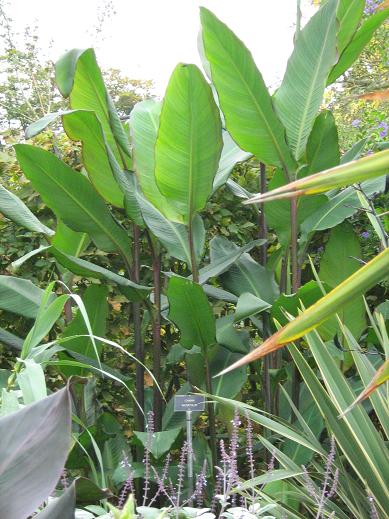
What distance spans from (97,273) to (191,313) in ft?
1.20

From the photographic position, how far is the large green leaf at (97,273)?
257cm

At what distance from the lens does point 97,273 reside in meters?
2.62

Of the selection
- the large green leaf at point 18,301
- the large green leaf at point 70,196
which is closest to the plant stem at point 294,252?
the large green leaf at point 70,196

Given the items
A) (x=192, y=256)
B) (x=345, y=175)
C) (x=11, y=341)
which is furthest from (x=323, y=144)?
(x=345, y=175)

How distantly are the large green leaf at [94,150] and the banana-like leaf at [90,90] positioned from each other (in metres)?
0.09

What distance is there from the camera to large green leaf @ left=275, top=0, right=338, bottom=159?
2.59m

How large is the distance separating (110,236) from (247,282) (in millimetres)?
593

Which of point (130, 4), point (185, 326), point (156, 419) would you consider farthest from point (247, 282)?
point (130, 4)

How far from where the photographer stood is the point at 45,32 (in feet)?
34.8

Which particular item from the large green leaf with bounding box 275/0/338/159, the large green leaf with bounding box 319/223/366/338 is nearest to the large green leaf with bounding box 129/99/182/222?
the large green leaf with bounding box 275/0/338/159

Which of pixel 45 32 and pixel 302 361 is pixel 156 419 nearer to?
pixel 302 361

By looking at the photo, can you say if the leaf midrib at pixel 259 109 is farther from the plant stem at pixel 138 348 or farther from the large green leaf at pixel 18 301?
the large green leaf at pixel 18 301

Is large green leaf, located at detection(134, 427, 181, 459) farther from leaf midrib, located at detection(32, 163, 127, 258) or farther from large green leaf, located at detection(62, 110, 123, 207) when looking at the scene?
large green leaf, located at detection(62, 110, 123, 207)

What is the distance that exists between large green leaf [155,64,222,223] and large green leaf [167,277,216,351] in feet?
1.09
